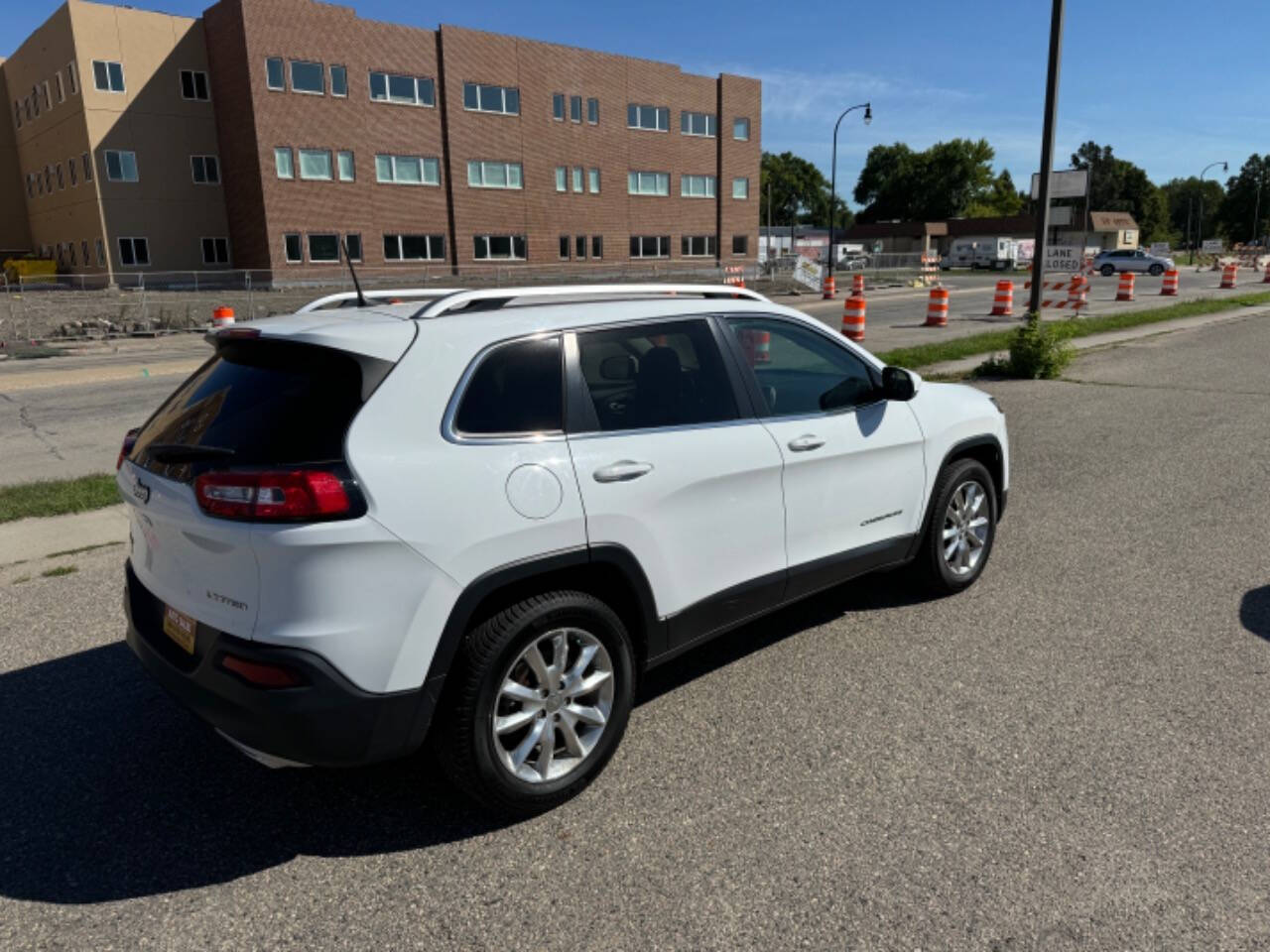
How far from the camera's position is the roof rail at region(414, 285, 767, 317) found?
316cm

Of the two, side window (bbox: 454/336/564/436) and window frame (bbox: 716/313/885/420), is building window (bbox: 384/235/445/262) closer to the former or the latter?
window frame (bbox: 716/313/885/420)

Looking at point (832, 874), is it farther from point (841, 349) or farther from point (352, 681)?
point (841, 349)

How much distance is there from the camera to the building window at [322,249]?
133ft

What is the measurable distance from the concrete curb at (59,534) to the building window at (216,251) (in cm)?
4088

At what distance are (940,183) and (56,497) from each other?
4717 inches

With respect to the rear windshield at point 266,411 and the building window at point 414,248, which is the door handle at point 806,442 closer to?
the rear windshield at point 266,411

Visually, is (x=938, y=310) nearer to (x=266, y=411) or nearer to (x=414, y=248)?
(x=266, y=411)

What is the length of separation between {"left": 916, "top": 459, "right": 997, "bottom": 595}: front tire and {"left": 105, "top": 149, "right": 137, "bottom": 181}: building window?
4512 cm

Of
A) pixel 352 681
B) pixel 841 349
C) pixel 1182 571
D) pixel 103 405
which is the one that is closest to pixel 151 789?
pixel 352 681

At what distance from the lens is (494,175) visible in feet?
149

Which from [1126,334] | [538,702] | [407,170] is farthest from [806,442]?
[407,170]

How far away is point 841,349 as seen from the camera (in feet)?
14.1

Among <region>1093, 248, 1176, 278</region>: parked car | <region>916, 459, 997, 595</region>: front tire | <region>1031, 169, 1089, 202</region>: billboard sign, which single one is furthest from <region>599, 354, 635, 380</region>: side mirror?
<region>1093, 248, 1176, 278</region>: parked car

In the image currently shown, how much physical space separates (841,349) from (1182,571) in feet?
8.82
